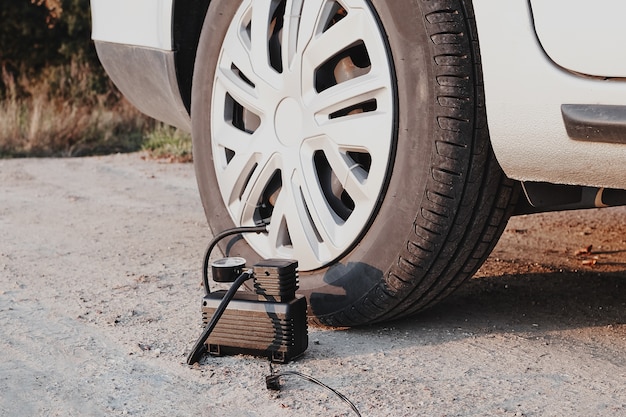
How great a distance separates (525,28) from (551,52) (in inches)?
3.3

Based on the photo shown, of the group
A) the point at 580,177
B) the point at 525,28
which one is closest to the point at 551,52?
the point at 525,28

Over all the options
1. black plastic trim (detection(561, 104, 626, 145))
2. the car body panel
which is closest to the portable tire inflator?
the car body panel

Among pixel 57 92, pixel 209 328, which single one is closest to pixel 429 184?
pixel 209 328

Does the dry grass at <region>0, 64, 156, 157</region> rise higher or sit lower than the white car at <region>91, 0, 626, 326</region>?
lower

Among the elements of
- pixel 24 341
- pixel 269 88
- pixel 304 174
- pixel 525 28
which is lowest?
pixel 24 341

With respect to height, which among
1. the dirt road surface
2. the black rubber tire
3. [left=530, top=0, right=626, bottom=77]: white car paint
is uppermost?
[left=530, top=0, right=626, bottom=77]: white car paint

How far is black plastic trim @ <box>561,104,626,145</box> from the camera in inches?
78.2

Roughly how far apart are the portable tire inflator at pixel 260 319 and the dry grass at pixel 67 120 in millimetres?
5423

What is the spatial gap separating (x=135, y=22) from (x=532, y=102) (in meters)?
1.76

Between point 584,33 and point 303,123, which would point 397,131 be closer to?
point 303,123

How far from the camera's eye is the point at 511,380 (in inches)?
88.8

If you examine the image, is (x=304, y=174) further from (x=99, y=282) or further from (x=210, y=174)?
(x=99, y=282)

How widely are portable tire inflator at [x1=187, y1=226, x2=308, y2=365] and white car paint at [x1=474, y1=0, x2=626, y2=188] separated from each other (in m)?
0.64

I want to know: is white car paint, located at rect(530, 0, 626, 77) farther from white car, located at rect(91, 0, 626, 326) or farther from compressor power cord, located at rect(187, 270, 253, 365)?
compressor power cord, located at rect(187, 270, 253, 365)
